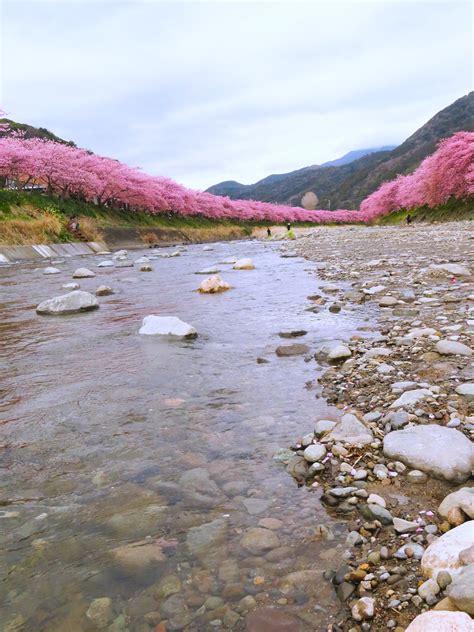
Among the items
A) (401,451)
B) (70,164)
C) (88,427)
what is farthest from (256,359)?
(70,164)

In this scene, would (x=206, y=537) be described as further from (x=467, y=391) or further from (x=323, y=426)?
(x=467, y=391)

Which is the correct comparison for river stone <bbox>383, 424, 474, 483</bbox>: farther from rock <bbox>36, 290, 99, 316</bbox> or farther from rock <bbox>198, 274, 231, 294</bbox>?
rock <bbox>198, 274, 231, 294</bbox>

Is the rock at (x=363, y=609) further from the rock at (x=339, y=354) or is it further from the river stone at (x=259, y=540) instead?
the rock at (x=339, y=354)

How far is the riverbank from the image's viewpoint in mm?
1556

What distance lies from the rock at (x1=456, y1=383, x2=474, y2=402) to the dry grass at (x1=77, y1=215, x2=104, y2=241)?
28.1 m

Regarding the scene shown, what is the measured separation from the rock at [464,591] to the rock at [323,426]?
4.55ft

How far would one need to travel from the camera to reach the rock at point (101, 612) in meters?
1.55

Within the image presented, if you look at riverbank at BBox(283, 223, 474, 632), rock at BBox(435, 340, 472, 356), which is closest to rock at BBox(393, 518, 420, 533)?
riverbank at BBox(283, 223, 474, 632)

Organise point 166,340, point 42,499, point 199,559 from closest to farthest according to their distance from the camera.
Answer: point 199,559, point 42,499, point 166,340

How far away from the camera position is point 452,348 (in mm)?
3752

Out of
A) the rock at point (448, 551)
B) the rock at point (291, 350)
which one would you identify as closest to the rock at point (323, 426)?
the rock at point (448, 551)

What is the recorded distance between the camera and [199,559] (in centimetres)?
185

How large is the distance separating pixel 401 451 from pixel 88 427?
80.8 inches

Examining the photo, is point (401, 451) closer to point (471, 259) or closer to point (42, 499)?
point (42, 499)
